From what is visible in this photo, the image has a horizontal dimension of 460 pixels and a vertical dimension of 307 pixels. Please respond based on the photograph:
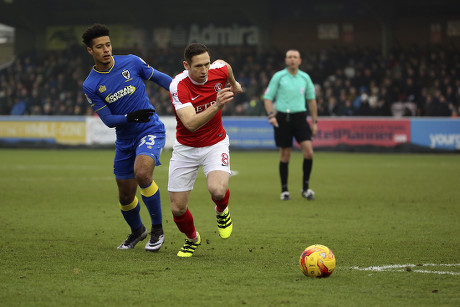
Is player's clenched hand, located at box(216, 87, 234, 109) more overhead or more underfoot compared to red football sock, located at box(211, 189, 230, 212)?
more overhead

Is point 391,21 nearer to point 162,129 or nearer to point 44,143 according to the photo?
point 44,143

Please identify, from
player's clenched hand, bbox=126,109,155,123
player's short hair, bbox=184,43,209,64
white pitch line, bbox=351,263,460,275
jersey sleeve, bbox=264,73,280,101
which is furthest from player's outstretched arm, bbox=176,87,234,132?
jersey sleeve, bbox=264,73,280,101

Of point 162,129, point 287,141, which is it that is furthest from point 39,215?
point 287,141

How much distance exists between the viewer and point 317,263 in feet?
18.6

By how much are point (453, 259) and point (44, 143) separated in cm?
2143

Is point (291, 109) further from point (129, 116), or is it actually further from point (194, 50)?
point (194, 50)

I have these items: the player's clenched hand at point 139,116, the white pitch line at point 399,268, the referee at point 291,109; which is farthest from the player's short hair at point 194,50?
the referee at point 291,109

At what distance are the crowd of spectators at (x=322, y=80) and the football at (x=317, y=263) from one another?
61.4 feet

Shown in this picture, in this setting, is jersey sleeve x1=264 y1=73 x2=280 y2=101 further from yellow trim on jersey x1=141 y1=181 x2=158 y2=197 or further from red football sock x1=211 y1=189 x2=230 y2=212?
red football sock x1=211 y1=189 x2=230 y2=212

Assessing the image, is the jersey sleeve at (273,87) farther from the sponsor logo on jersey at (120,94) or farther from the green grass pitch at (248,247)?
the sponsor logo on jersey at (120,94)

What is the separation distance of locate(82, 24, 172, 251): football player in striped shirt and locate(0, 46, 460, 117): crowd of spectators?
17415 mm

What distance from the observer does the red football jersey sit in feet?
21.6

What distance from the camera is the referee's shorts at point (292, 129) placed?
1205cm

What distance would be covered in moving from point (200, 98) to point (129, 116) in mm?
819
